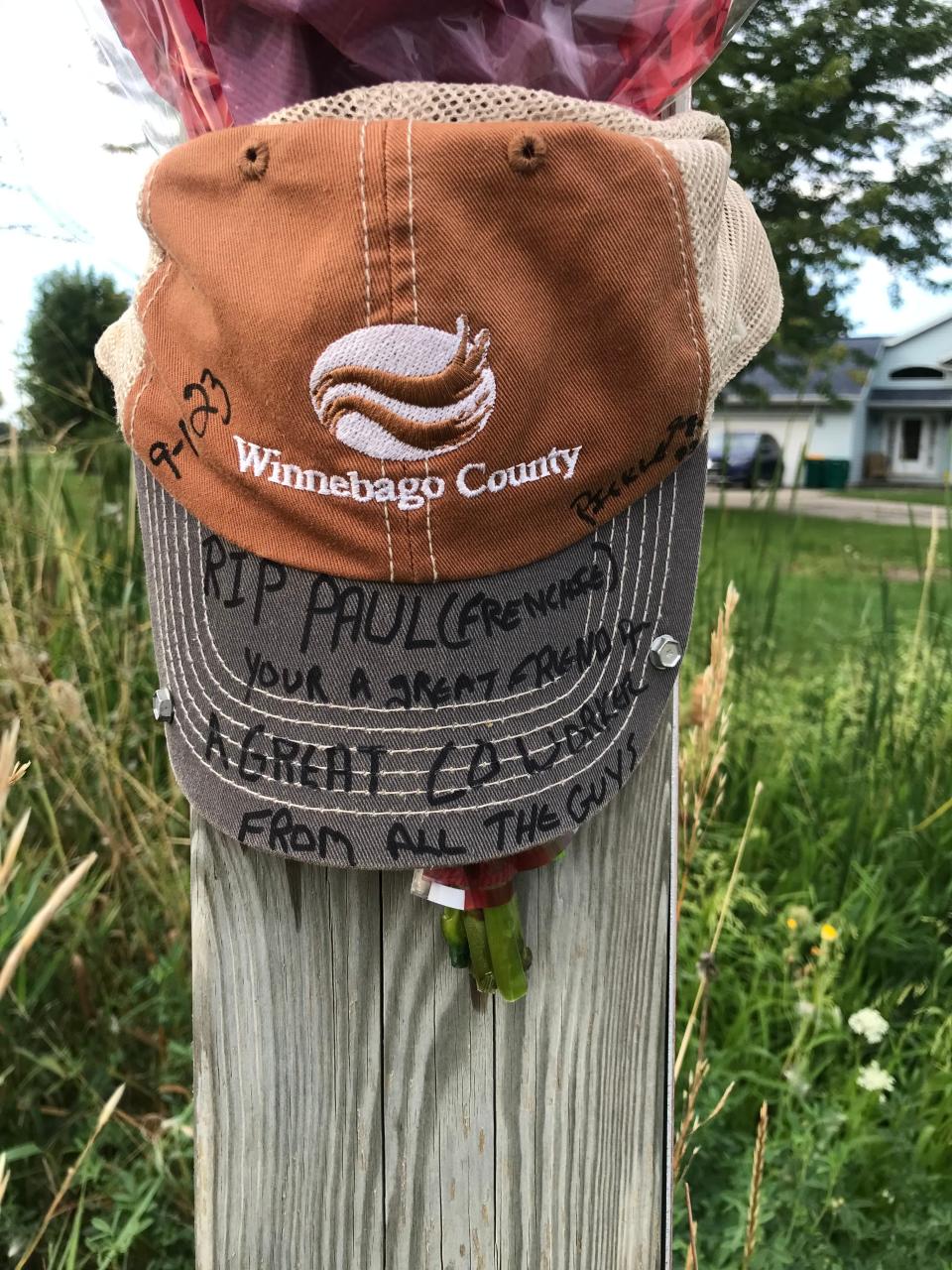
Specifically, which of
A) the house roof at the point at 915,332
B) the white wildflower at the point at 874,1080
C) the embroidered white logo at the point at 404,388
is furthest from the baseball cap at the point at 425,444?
the house roof at the point at 915,332

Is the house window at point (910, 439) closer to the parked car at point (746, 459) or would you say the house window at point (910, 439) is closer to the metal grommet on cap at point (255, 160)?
the parked car at point (746, 459)

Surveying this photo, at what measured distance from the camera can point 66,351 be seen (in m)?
2.23

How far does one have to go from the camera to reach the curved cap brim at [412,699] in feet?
2.42

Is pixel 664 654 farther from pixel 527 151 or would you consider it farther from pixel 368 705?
pixel 527 151

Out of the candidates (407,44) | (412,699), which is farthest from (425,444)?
(407,44)

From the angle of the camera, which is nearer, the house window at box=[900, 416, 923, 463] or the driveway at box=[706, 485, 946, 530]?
the driveway at box=[706, 485, 946, 530]

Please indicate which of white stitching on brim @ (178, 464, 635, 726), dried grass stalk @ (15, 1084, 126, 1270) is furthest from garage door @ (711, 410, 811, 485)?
dried grass stalk @ (15, 1084, 126, 1270)

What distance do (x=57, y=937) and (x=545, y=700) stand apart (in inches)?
55.1

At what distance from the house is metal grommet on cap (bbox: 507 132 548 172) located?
1305mm

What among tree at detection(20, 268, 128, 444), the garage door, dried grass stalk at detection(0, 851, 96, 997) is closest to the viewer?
dried grass stalk at detection(0, 851, 96, 997)

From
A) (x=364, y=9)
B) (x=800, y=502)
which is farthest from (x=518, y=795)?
(x=800, y=502)

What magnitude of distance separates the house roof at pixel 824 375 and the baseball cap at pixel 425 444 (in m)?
1.37

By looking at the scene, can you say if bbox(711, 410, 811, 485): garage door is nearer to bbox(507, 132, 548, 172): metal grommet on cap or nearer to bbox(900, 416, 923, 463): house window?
bbox(507, 132, 548, 172): metal grommet on cap

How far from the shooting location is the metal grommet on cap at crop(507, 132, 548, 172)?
667 millimetres
